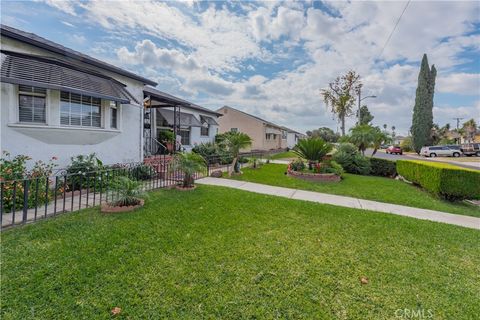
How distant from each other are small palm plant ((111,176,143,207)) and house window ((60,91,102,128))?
152 inches

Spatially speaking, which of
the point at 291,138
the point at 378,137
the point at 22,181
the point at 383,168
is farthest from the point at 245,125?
the point at 22,181

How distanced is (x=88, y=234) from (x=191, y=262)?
2.16m

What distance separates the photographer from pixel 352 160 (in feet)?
47.3

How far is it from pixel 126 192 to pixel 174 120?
9.16 metres

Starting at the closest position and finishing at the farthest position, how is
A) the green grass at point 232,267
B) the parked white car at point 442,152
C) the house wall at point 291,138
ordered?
the green grass at point 232,267 < the parked white car at point 442,152 < the house wall at point 291,138

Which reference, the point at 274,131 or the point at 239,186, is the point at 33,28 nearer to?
the point at 239,186

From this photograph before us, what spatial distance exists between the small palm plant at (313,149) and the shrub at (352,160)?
11.1 feet

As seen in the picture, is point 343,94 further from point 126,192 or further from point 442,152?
point 126,192

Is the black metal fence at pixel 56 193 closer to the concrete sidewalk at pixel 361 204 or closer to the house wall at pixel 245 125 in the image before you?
the concrete sidewalk at pixel 361 204

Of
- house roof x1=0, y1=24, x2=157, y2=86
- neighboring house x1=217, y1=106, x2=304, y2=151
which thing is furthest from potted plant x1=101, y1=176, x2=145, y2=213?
neighboring house x1=217, y1=106, x2=304, y2=151

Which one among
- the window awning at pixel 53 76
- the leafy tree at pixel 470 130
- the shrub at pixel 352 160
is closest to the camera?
the window awning at pixel 53 76

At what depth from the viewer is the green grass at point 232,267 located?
8.32 ft

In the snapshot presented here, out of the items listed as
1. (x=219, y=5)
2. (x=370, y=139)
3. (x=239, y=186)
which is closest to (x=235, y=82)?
(x=219, y=5)

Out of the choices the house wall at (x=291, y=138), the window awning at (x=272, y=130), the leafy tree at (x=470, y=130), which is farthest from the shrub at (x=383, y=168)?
the leafy tree at (x=470, y=130)
